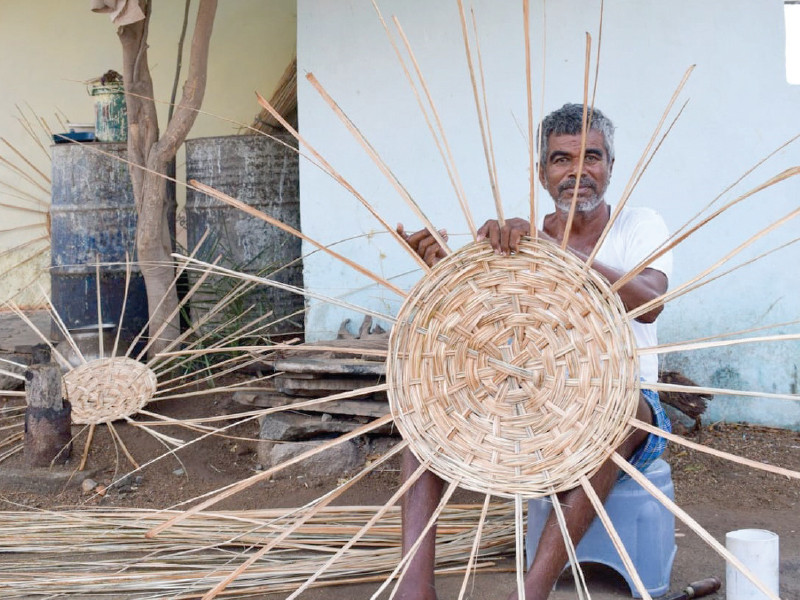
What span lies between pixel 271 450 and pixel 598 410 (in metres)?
1.97

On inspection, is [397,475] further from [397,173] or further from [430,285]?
[430,285]

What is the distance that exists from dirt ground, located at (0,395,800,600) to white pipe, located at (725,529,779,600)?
0.43m

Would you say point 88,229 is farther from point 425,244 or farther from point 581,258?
point 581,258

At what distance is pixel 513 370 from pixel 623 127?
2.17m

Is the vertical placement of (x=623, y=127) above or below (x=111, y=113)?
below

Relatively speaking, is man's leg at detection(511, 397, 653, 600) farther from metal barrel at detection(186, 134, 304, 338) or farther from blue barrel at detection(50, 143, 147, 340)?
blue barrel at detection(50, 143, 147, 340)

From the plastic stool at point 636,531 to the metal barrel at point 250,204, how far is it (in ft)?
8.00

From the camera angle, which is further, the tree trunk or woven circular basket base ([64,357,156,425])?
the tree trunk

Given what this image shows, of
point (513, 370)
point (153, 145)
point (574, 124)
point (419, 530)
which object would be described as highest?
point (153, 145)

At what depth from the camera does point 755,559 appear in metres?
1.82

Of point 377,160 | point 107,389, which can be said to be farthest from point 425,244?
point 107,389

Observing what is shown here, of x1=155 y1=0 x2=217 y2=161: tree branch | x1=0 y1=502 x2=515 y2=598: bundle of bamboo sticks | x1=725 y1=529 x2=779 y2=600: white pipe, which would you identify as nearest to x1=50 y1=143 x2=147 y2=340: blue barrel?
x1=155 y1=0 x2=217 y2=161: tree branch

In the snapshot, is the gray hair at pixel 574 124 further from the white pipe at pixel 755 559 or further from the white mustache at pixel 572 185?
the white pipe at pixel 755 559

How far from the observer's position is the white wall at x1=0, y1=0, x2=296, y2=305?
5527 millimetres
